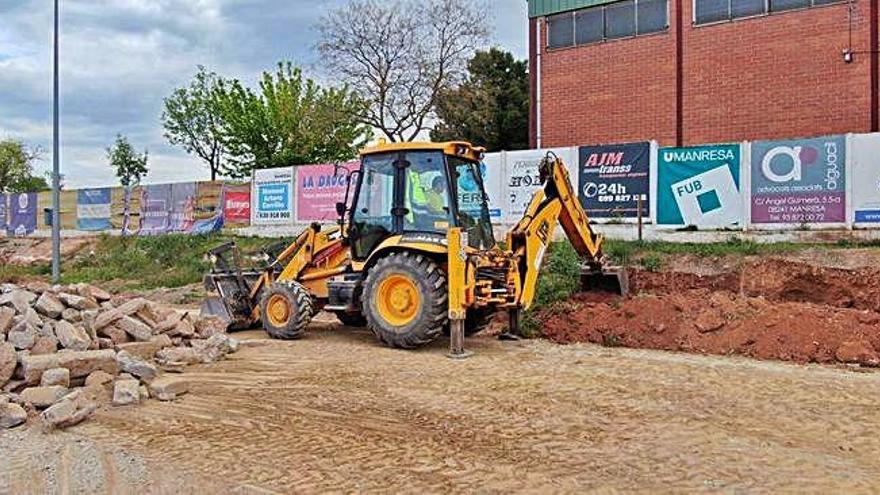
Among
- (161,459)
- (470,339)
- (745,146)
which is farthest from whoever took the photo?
(745,146)

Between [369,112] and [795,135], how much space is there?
17.1m

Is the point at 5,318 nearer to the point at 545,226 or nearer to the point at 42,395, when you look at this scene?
the point at 42,395

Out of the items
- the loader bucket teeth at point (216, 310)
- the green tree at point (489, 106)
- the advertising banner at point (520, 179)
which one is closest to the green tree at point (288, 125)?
the green tree at point (489, 106)

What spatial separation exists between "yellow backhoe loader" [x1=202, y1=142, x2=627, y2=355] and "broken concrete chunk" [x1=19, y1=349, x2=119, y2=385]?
11.5ft

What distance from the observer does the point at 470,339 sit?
11953mm

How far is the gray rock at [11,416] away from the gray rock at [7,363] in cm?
77

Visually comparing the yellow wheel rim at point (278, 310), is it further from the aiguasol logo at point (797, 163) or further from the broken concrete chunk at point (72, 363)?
the aiguasol logo at point (797, 163)

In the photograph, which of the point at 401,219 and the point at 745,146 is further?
the point at 745,146

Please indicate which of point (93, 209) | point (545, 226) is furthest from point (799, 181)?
point (93, 209)

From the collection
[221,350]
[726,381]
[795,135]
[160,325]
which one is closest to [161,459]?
[221,350]

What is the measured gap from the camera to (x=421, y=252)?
10.7 meters

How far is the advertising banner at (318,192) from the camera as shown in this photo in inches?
1012

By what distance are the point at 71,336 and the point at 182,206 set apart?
2243 cm

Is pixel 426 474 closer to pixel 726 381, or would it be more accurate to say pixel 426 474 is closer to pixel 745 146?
pixel 726 381
